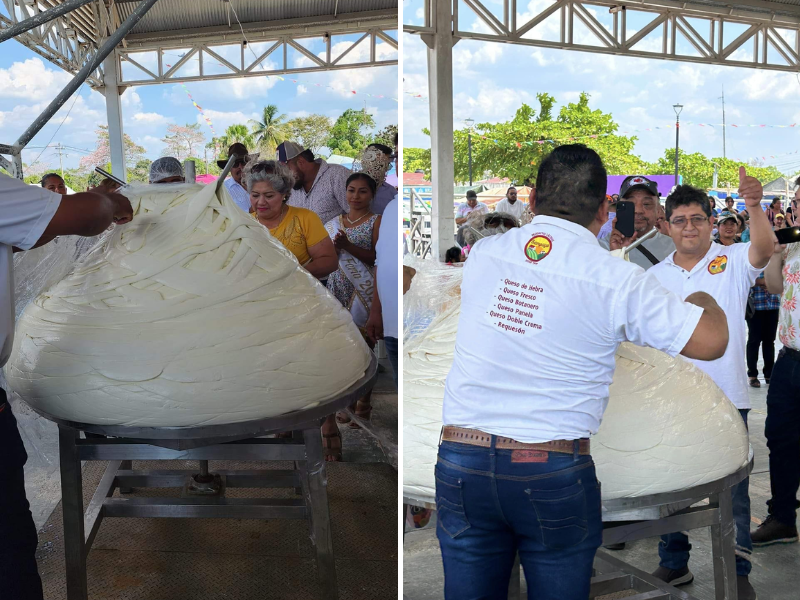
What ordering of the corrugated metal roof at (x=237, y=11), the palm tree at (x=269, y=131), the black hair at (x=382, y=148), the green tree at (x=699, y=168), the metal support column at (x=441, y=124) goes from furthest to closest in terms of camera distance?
the palm tree at (x=269, y=131), the green tree at (x=699, y=168), the corrugated metal roof at (x=237, y=11), the metal support column at (x=441, y=124), the black hair at (x=382, y=148)

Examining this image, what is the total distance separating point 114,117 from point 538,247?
24.4ft

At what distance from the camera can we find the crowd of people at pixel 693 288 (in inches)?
51.9

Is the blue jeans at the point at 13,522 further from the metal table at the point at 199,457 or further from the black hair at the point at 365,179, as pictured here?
the black hair at the point at 365,179

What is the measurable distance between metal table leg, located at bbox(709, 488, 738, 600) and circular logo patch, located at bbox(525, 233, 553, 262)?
0.89 m

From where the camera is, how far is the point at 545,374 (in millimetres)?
1258

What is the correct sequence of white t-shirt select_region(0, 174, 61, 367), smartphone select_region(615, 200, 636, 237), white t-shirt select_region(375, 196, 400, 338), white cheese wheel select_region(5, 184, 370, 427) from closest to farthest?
white t-shirt select_region(0, 174, 61, 367) → white cheese wheel select_region(5, 184, 370, 427) → smartphone select_region(615, 200, 636, 237) → white t-shirt select_region(375, 196, 400, 338)

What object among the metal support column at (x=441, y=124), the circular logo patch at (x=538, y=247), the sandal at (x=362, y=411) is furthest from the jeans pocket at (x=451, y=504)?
the metal support column at (x=441, y=124)

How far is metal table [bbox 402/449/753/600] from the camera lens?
5.02ft

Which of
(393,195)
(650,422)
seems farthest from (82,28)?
(650,422)

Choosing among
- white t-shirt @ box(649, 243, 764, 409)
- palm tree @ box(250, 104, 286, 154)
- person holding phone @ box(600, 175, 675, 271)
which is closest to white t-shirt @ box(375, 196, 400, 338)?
person holding phone @ box(600, 175, 675, 271)

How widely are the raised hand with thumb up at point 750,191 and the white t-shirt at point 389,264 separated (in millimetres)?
1277

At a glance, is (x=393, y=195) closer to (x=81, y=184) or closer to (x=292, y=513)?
(x=292, y=513)

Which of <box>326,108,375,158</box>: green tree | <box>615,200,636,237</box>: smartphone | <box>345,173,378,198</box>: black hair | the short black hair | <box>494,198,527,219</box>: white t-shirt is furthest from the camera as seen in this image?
<box>326,108,375,158</box>: green tree

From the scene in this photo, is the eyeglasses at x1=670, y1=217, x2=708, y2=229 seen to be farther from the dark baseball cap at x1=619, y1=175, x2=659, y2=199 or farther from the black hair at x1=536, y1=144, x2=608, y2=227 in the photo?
the black hair at x1=536, y1=144, x2=608, y2=227
